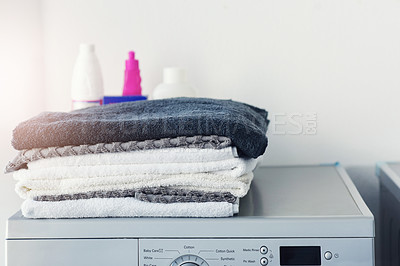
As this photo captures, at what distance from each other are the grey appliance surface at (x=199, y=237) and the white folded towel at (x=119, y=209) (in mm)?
10

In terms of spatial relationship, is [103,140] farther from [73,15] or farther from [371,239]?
[73,15]

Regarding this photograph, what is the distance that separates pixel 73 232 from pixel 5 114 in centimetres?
49

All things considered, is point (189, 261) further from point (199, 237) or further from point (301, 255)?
point (301, 255)

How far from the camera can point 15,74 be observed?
1287 millimetres

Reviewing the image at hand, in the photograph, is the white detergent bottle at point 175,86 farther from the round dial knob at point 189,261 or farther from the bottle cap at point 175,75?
the round dial knob at point 189,261

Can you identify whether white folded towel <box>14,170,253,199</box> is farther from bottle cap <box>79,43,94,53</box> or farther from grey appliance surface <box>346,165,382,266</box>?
grey appliance surface <box>346,165,382,266</box>

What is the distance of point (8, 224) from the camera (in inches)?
34.9

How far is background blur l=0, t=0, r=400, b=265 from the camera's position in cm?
129

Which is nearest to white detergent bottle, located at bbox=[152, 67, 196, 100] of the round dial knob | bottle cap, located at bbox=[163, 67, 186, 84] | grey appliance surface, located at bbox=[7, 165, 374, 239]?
bottle cap, located at bbox=[163, 67, 186, 84]

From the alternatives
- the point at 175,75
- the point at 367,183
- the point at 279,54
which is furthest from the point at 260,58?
the point at 367,183

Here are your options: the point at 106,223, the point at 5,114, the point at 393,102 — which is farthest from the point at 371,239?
the point at 5,114

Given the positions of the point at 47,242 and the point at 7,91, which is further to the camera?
the point at 7,91

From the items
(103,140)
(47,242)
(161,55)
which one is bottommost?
(47,242)

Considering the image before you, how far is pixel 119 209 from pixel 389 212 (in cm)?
62
